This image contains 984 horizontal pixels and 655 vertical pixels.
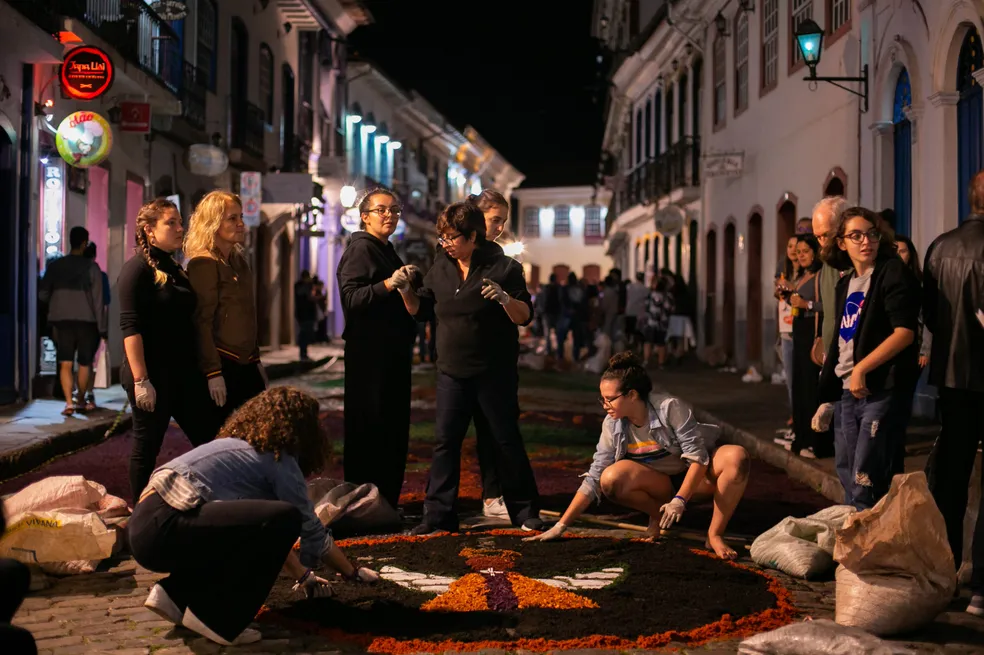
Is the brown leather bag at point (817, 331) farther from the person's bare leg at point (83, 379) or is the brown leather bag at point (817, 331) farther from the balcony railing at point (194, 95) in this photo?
the balcony railing at point (194, 95)

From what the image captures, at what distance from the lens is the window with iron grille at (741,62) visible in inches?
910

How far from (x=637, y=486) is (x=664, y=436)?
287mm

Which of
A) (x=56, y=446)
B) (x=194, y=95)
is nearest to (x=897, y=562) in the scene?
(x=56, y=446)

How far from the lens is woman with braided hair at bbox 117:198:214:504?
6730mm

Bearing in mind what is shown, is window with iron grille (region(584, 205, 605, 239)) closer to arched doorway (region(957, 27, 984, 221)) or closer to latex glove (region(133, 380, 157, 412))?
arched doorway (region(957, 27, 984, 221))

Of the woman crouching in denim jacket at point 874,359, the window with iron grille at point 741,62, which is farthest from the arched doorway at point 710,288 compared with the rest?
the woman crouching in denim jacket at point 874,359

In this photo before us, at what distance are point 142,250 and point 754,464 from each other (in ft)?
18.6

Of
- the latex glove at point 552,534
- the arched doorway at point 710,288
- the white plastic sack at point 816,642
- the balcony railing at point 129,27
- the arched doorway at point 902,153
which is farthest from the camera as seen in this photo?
the arched doorway at point 710,288

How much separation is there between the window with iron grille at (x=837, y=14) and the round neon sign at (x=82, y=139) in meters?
9.39

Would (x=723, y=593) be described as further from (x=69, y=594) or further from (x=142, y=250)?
(x=142, y=250)

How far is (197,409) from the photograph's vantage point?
690cm

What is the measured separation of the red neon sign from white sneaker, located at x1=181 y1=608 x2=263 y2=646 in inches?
500

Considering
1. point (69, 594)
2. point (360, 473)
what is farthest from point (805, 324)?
point (69, 594)

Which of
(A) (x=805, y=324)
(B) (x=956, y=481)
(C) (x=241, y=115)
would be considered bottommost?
(B) (x=956, y=481)
